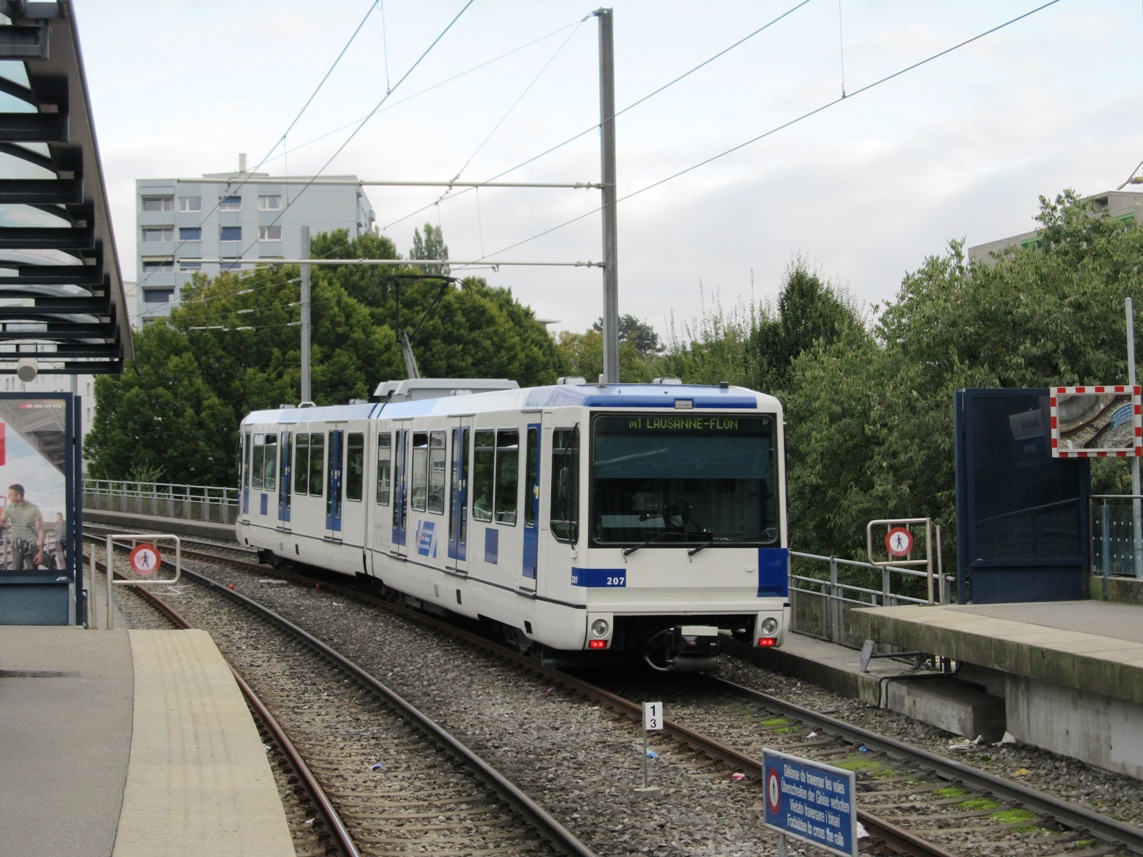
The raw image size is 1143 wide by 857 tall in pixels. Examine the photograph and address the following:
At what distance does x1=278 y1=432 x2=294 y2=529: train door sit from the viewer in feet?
85.5

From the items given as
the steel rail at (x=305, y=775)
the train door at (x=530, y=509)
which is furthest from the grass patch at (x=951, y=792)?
the train door at (x=530, y=509)

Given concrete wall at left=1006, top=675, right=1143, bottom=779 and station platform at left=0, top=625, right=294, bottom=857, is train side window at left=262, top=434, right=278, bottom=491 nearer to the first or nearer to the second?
station platform at left=0, top=625, right=294, bottom=857

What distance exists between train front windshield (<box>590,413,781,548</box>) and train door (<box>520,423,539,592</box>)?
3.39 feet

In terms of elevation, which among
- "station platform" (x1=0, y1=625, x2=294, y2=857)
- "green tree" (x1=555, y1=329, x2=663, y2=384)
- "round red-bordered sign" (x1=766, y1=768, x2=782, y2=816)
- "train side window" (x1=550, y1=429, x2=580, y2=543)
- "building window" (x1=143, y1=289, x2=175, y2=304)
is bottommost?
"station platform" (x1=0, y1=625, x2=294, y2=857)

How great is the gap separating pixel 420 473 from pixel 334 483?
5001 millimetres

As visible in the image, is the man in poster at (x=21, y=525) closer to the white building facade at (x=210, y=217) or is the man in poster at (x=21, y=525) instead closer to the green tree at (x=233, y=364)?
the green tree at (x=233, y=364)

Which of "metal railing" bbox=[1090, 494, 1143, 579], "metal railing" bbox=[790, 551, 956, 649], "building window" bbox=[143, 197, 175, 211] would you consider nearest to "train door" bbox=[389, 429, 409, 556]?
"metal railing" bbox=[790, 551, 956, 649]

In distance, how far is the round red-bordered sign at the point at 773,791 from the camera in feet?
21.0

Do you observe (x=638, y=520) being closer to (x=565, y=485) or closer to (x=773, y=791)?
(x=565, y=485)

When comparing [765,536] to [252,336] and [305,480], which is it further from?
[252,336]

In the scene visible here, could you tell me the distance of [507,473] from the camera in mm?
14898

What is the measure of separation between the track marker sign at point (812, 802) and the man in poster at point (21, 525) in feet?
35.5

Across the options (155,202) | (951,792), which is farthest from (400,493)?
(155,202)

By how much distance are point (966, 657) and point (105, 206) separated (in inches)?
273
